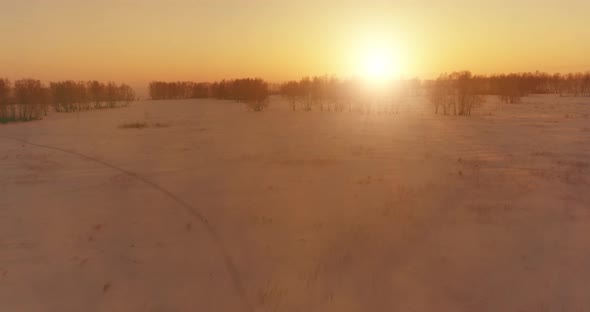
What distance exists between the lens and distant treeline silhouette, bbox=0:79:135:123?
16953 mm

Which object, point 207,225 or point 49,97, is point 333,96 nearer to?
point 49,97

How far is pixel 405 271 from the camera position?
3.76 m

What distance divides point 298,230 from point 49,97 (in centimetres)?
2096

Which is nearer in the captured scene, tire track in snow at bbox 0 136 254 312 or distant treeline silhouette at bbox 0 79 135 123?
tire track in snow at bbox 0 136 254 312

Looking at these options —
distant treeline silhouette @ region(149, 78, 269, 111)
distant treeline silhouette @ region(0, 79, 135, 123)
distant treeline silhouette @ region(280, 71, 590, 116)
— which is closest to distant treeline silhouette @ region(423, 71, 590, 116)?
distant treeline silhouette @ region(280, 71, 590, 116)

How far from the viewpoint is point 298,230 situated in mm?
4559

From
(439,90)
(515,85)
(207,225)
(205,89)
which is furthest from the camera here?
(205,89)

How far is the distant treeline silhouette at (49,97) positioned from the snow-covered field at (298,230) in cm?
1065

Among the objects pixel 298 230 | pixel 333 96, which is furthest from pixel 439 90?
pixel 298 230

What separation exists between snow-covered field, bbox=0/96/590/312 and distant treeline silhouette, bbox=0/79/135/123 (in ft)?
34.9

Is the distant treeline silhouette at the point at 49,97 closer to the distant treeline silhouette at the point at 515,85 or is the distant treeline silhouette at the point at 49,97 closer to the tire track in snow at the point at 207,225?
the tire track in snow at the point at 207,225

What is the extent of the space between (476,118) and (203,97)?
25591 millimetres

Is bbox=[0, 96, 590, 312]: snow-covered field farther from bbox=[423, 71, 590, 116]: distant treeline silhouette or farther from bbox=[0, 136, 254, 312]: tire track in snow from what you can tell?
bbox=[423, 71, 590, 116]: distant treeline silhouette

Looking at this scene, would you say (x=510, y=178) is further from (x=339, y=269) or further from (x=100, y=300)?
(x=100, y=300)
